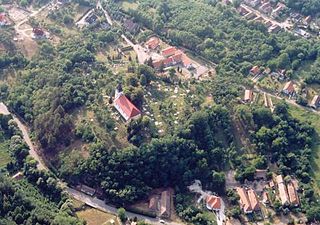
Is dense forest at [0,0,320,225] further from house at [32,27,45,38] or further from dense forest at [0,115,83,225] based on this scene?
house at [32,27,45,38]

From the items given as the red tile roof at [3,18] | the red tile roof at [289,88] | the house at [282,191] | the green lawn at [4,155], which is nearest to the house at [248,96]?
the red tile roof at [289,88]

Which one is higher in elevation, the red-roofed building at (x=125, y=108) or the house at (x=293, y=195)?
the red-roofed building at (x=125, y=108)

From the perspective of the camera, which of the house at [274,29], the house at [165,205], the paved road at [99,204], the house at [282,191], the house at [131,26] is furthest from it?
the house at [274,29]

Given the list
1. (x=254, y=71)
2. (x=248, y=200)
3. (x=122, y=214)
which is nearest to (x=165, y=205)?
(x=122, y=214)

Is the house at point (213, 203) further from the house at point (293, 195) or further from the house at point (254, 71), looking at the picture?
the house at point (254, 71)

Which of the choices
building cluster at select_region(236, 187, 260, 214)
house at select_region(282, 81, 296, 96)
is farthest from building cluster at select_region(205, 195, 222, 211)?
house at select_region(282, 81, 296, 96)

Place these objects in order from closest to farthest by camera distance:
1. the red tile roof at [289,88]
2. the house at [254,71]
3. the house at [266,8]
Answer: the red tile roof at [289,88] < the house at [254,71] < the house at [266,8]

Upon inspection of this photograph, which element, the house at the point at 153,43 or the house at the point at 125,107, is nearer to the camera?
the house at the point at 125,107
